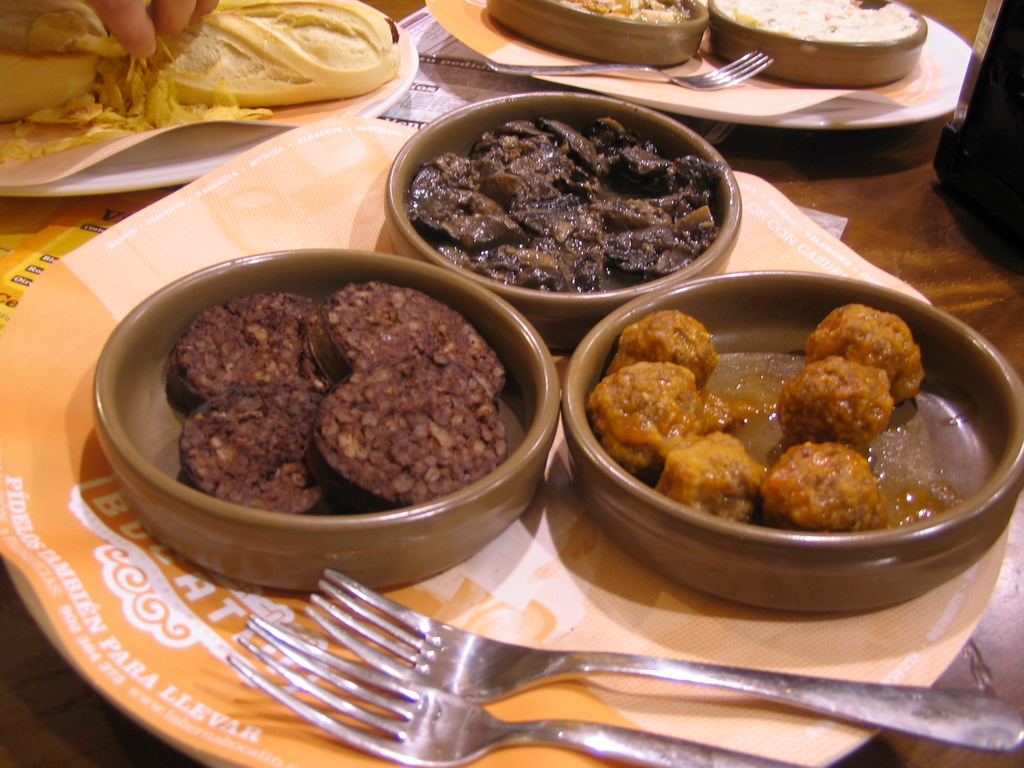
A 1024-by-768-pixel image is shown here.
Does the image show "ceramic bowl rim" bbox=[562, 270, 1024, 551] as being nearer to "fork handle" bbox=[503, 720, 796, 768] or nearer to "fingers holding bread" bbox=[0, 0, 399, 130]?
"fork handle" bbox=[503, 720, 796, 768]

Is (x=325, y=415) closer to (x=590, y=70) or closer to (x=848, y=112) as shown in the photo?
(x=590, y=70)

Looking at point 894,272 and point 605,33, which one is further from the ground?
point 605,33

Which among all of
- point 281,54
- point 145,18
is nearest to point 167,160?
point 145,18

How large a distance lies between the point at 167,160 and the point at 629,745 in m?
2.75

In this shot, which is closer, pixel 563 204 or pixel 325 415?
pixel 325 415

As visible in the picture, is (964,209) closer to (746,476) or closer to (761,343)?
(761,343)

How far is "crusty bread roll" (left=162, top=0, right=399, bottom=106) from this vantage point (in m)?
3.37

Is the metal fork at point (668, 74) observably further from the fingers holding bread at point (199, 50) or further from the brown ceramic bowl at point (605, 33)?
the fingers holding bread at point (199, 50)

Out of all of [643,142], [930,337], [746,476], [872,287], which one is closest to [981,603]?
[746,476]

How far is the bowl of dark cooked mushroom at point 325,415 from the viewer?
1.73m

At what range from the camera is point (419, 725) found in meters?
1.52

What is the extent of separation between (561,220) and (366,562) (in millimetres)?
1489

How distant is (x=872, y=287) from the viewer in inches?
94.0

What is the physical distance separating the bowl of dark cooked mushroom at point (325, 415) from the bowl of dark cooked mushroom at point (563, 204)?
265 mm
